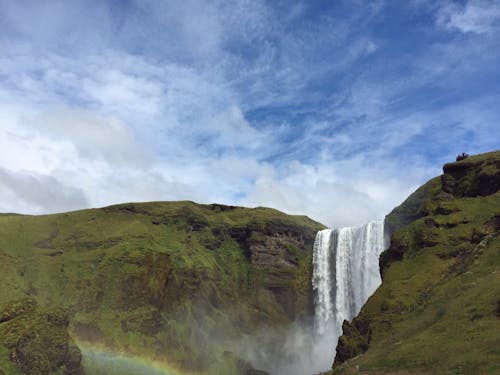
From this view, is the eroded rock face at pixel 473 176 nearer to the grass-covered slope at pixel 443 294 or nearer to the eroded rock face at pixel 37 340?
the grass-covered slope at pixel 443 294

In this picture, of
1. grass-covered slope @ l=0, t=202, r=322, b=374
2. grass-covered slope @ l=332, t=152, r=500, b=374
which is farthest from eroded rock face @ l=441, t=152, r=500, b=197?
grass-covered slope @ l=0, t=202, r=322, b=374

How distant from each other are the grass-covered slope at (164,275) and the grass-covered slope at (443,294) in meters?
56.4

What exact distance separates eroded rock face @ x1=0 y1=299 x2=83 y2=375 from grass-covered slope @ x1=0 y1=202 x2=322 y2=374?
177 centimetres

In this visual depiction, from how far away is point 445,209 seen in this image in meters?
55.8

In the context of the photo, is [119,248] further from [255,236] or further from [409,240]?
[409,240]

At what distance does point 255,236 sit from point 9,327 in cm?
8216

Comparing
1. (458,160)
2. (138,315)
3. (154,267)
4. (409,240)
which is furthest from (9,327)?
(458,160)

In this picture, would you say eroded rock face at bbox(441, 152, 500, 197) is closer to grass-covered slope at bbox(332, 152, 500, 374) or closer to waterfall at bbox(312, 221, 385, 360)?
grass-covered slope at bbox(332, 152, 500, 374)

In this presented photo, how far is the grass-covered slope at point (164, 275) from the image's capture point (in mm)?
103562

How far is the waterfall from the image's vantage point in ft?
292

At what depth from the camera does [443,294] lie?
37.1 metres

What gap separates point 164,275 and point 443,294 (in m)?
88.4

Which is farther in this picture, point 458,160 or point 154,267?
point 154,267

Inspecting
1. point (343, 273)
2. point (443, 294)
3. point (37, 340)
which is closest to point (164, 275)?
point (343, 273)
